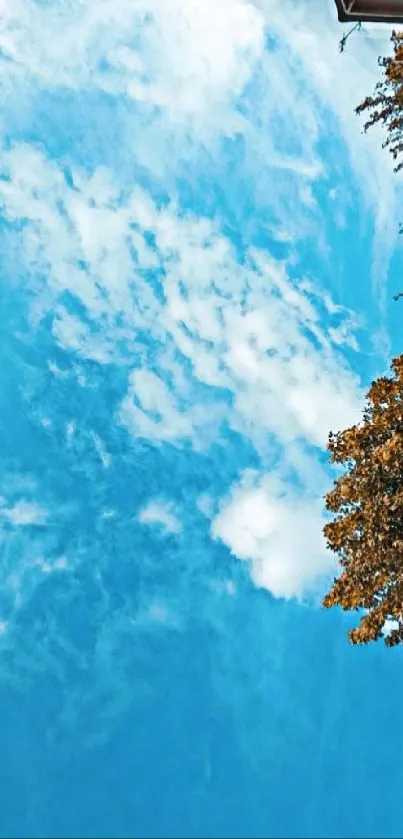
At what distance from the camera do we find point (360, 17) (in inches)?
1219

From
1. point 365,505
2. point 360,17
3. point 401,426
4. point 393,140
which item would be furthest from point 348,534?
point 360,17

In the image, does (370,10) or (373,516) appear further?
(370,10)

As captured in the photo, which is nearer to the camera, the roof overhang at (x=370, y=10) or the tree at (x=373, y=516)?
the tree at (x=373, y=516)

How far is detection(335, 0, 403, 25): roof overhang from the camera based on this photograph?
100ft

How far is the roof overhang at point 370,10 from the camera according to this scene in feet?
100

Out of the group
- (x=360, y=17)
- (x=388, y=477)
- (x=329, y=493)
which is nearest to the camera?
(x=388, y=477)

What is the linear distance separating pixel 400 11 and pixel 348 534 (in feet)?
72.1

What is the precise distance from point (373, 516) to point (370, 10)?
2109cm

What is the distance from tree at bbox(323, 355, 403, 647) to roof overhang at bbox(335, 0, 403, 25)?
1512 cm

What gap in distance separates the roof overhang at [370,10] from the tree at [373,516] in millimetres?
15125

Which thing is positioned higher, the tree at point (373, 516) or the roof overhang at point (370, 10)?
the roof overhang at point (370, 10)

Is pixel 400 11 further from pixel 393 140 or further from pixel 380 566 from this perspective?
pixel 380 566

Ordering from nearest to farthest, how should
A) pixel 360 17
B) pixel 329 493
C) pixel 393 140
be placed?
pixel 329 493
pixel 360 17
pixel 393 140

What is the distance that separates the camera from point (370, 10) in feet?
101
